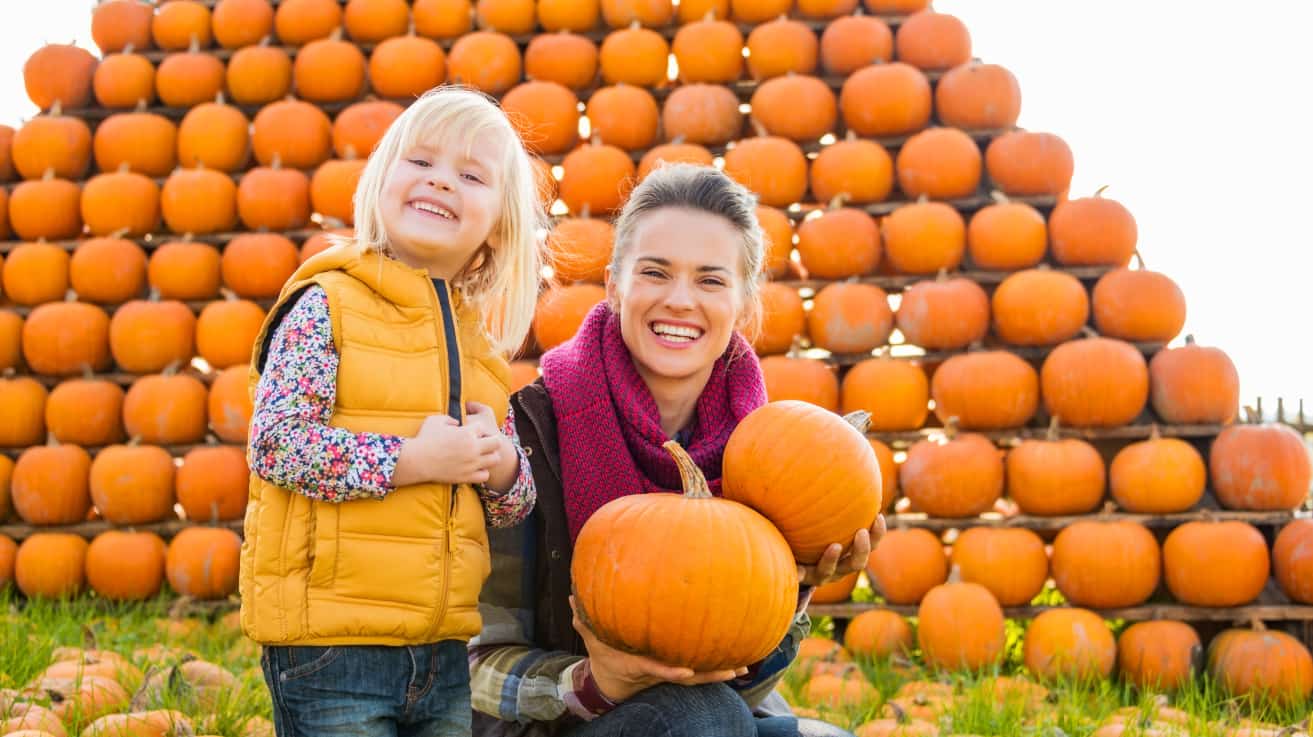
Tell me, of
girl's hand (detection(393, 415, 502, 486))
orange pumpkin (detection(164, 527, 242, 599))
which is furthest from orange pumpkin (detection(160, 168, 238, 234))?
girl's hand (detection(393, 415, 502, 486))

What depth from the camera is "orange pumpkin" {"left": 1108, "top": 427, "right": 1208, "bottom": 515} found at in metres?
3.92

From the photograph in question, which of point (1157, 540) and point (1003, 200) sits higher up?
point (1003, 200)

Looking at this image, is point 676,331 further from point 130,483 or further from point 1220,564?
point 130,483

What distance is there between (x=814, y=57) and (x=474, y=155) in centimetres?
328

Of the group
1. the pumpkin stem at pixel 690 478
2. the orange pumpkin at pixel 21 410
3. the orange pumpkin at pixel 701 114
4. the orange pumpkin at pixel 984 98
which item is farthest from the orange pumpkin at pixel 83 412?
the orange pumpkin at pixel 984 98

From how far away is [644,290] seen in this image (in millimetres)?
2119

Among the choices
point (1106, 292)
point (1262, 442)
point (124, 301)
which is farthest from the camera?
point (124, 301)

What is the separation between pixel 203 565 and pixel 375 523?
2898mm

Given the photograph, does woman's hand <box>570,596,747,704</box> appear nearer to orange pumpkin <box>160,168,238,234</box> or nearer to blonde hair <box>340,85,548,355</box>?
blonde hair <box>340,85,548,355</box>

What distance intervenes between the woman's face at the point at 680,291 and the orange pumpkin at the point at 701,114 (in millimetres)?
2682

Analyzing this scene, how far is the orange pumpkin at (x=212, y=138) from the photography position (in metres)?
4.93

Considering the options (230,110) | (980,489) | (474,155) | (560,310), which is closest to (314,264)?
(474,155)

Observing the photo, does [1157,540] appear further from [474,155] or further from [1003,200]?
[474,155]

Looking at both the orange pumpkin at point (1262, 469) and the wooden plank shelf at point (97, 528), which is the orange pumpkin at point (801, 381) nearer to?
the orange pumpkin at point (1262, 469)
